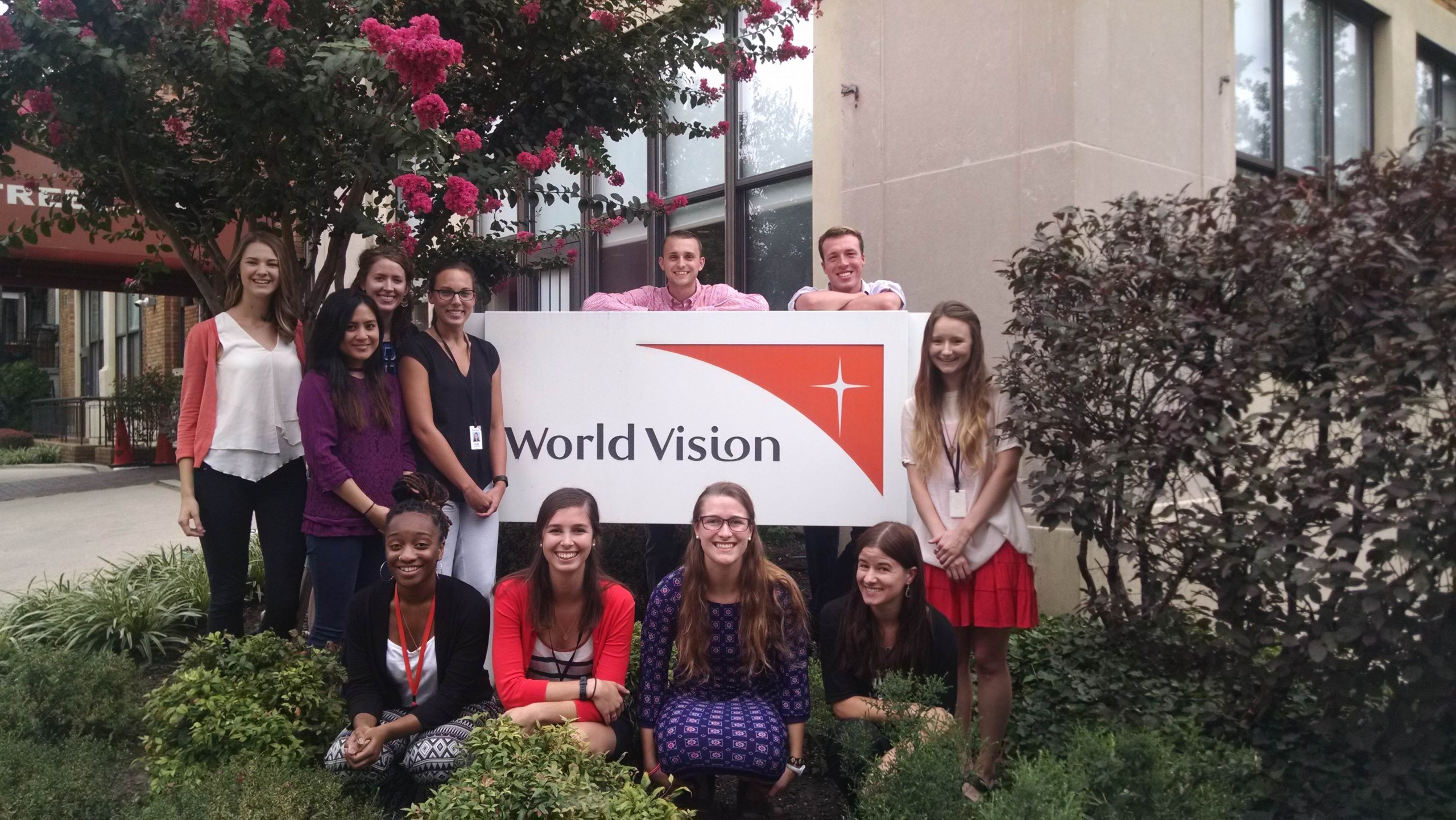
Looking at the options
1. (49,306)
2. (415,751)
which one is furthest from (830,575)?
(49,306)

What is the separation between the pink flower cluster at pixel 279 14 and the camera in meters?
3.89

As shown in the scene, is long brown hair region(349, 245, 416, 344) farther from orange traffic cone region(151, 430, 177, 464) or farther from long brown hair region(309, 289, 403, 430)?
orange traffic cone region(151, 430, 177, 464)

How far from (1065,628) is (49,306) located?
36672 millimetres

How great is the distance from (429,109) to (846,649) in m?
2.42

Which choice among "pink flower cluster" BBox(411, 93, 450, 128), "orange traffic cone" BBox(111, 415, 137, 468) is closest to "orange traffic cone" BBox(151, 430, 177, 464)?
"orange traffic cone" BBox(111, 415, 137, 468)

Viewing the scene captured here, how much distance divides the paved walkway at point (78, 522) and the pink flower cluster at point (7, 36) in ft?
12.8

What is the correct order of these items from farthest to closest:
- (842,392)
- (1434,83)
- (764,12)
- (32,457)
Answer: (32,457) < (1434,83) < (764,12) < (842,392)

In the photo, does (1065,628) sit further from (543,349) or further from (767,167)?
(767,167)

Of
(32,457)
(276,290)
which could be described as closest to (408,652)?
(276,290)

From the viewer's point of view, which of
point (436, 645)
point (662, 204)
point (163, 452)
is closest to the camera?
point (436, 645)

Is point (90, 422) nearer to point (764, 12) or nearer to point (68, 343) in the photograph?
point (68, 343)

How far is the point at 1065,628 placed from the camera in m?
4.18

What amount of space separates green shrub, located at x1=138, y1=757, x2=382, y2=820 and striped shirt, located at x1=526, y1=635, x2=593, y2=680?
64 centimetres

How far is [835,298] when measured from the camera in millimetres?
4625
